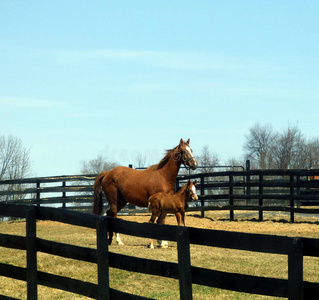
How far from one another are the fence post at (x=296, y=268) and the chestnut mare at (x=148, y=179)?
351 inches

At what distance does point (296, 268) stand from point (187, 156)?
9.03 m

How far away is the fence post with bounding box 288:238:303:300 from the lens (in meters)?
3.58

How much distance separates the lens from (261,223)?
58.5 ft

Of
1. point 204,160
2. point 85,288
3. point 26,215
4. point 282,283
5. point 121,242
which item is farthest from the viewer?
point 204,160

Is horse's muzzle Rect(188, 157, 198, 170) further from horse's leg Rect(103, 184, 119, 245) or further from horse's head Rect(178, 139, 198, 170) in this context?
horse's leg Rect(103, 184, 119, 245)

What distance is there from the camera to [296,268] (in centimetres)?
359

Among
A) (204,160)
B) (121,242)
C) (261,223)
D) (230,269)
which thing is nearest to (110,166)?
(204,160)

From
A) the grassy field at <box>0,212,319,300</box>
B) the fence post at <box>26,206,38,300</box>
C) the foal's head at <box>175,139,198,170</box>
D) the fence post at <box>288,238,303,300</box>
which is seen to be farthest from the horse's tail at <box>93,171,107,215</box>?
the fence post at <box>288,238,303,300</box>

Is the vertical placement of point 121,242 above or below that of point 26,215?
below

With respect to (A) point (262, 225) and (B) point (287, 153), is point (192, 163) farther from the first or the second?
A: (B) point (287, 153)

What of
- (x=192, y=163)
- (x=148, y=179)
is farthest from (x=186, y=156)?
(x=148, y=179)

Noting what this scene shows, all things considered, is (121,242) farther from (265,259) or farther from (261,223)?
(261,223)

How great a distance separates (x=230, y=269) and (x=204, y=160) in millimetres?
41679

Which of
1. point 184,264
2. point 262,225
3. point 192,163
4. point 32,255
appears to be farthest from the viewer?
point 262,225
